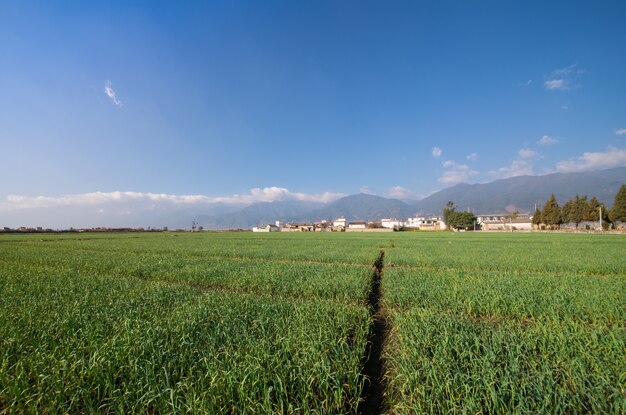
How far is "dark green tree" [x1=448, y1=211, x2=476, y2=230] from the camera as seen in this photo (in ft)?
349

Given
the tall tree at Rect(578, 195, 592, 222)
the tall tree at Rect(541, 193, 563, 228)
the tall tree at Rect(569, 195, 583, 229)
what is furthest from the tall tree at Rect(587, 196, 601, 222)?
the tall tree at Rect(541, 193, 563, 228)

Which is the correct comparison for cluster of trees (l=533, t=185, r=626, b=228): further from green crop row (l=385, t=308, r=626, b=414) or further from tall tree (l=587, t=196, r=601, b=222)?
green crop row (l=385, t=308, r=626, b=414)

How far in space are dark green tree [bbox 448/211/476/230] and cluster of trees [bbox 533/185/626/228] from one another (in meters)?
23.8

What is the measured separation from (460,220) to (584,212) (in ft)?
121

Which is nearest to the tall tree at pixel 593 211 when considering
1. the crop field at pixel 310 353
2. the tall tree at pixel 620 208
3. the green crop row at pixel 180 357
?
the tall tree at pixel 620 208

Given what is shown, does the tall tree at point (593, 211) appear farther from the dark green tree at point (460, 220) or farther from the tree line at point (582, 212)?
the dark green tree at point (460, 220)

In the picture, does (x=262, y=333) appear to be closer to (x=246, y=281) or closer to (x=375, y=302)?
(x=375, y=302)

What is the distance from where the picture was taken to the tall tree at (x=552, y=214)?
7894cm

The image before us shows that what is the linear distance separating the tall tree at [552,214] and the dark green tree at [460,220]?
26112 mm

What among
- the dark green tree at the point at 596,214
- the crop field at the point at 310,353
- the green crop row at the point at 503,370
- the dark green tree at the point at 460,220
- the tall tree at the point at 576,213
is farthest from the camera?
the dark green tree at the point at 460,220

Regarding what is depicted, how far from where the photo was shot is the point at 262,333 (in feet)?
16.3

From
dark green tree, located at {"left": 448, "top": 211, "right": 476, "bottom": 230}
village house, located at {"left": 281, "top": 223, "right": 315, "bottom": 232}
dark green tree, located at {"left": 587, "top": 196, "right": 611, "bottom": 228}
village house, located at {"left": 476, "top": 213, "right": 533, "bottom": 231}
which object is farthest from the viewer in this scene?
village house, located at {"left": 281, "top": 223, "right": 315, "bottom": 232}

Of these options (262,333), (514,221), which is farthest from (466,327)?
(514,221)

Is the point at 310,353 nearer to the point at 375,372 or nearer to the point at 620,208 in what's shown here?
the point at 375,372
